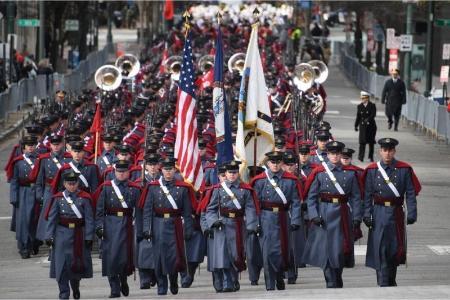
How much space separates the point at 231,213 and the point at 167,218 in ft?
2.26

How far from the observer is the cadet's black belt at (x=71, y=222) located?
19.5 m

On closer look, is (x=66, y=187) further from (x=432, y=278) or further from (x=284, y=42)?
(x=284, y=42)

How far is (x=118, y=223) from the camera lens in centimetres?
1977

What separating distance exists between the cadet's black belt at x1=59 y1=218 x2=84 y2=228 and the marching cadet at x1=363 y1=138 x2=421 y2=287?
309 centimetres

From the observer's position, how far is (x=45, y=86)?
164 feet

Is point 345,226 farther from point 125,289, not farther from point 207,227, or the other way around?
point 125,289

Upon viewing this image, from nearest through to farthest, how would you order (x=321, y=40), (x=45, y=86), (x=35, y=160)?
(x=35, y=160)
(x=45, y=86)
(x=321, y=40)

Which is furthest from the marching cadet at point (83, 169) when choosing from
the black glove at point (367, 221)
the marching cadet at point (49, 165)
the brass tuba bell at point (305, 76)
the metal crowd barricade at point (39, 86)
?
the metal crowd barricade at point (39, 86)

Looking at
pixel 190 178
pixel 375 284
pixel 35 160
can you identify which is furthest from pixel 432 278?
pixel 35 160

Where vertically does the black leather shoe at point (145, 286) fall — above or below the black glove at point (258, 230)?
below

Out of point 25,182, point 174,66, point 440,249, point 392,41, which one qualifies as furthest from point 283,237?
point 392,41

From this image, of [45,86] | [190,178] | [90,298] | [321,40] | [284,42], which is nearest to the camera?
[90,298]

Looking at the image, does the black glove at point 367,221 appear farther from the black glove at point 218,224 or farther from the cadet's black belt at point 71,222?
the cadet's black belt at point 71,222

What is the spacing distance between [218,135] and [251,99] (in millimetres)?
756
